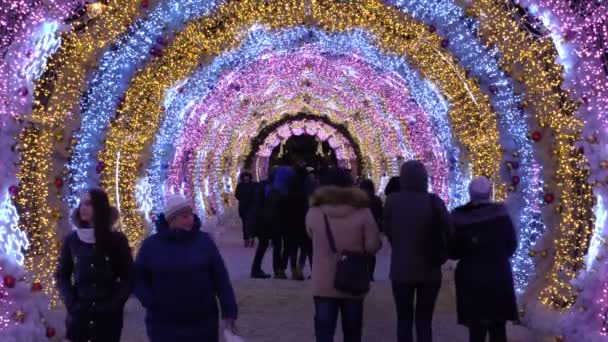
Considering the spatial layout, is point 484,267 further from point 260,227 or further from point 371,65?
point 371,65

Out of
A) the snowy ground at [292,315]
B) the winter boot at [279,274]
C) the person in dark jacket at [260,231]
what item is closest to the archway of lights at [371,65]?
the snowy ground at [292,315]

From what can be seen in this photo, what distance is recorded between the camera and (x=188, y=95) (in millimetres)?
17422

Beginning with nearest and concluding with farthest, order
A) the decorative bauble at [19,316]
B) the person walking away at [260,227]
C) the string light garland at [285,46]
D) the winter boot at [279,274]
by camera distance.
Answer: the decorative bauble at [19,316]
the person walking away at [260,227]
the winter boot at [279,274]
the string light garland at [285,46]

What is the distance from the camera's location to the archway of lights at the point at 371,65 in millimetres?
8023

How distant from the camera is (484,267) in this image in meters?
6.99

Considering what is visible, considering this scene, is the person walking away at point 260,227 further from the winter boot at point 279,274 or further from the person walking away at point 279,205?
the winter boot at point 279,274

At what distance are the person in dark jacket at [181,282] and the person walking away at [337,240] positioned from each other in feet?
5.52

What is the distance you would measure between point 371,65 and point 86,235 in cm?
1459

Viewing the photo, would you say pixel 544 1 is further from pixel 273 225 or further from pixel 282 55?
pixel 282 55

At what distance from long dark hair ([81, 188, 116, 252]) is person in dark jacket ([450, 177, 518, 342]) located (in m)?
2.49

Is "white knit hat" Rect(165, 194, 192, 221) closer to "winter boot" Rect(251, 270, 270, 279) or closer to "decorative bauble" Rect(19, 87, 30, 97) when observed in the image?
"decorative bauble" Rect(19, 87, 30, 97)

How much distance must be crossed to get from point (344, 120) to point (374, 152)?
2.68 m

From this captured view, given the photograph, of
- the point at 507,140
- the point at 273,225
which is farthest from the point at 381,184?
the point at 507,140

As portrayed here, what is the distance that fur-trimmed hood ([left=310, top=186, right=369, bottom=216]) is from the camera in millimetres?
7070
